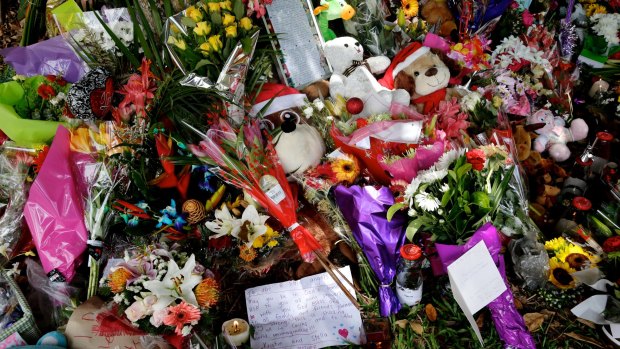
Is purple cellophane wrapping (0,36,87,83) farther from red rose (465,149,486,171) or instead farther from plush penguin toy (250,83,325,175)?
red rose (465,149,486,171)

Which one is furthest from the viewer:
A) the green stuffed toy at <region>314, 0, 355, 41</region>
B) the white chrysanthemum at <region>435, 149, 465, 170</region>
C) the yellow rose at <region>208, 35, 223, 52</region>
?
the green stuffed toy at <region>314, 0, 355, 41</region>

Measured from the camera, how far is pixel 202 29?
231 cm

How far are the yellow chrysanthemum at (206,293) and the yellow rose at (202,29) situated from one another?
1254 millimetres

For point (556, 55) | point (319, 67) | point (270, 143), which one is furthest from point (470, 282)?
point (556, 55)

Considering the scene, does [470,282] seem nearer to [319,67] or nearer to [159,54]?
[319,67]

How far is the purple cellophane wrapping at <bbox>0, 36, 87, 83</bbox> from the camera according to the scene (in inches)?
108

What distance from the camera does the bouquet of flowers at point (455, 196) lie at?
182cm

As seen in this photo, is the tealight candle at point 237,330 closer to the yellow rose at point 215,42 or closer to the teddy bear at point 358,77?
the teddy bear at point 358,77

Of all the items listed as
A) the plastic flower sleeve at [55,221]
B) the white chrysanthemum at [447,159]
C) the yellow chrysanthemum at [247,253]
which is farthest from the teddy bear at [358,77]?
the plastic flower sleeve at [55,221]

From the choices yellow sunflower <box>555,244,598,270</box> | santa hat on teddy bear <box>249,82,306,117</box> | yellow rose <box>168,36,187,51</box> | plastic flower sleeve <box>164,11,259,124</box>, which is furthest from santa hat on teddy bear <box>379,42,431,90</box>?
yellow sunflower <box>555,244,598,270</box>

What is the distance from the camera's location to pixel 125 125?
7.19 ft

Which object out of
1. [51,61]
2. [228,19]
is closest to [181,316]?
[228,19]

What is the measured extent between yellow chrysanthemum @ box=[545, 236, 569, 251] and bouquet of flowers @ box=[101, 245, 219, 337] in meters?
1.54

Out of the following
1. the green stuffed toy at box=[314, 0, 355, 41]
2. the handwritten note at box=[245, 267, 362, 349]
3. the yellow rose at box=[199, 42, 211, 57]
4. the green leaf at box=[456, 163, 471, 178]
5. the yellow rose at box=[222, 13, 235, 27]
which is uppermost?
the yellow rose at box=[222, 13, 235, 27]
